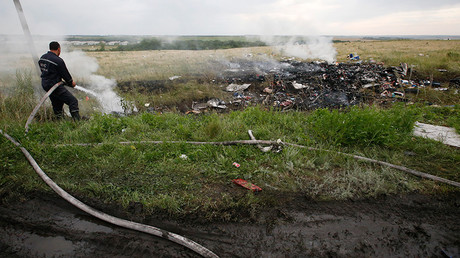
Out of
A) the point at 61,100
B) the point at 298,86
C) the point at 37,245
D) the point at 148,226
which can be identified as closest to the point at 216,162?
the point at 148,226

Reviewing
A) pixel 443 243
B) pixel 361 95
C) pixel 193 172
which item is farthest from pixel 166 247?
pixel 361 95

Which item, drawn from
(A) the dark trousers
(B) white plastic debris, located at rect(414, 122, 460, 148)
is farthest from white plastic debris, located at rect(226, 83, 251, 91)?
(B) white plastic debris, located at rect(414, 122, 460, 148)

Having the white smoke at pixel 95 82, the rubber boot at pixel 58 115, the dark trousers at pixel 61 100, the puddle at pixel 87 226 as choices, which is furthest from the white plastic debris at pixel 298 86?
the puddle at pixel 87 226

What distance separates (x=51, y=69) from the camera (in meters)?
4.50

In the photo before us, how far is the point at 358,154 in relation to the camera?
3.42 metres

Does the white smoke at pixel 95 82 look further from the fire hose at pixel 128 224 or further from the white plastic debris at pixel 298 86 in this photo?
the white plastic debris at pixel 298 86

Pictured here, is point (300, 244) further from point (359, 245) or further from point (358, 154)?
point (358, 154)

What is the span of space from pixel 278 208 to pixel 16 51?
42.7 feet

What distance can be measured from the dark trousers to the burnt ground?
9.45 ft

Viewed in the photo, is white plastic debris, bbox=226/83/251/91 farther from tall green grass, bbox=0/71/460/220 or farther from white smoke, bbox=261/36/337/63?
white smoke, bbox=261/36/337/63

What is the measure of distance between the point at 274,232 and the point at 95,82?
36.3ft

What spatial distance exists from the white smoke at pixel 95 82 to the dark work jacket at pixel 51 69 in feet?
5.42

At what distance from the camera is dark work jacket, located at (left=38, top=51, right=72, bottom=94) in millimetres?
4457

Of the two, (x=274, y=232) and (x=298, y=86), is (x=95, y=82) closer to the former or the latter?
(x=298, y=86)
